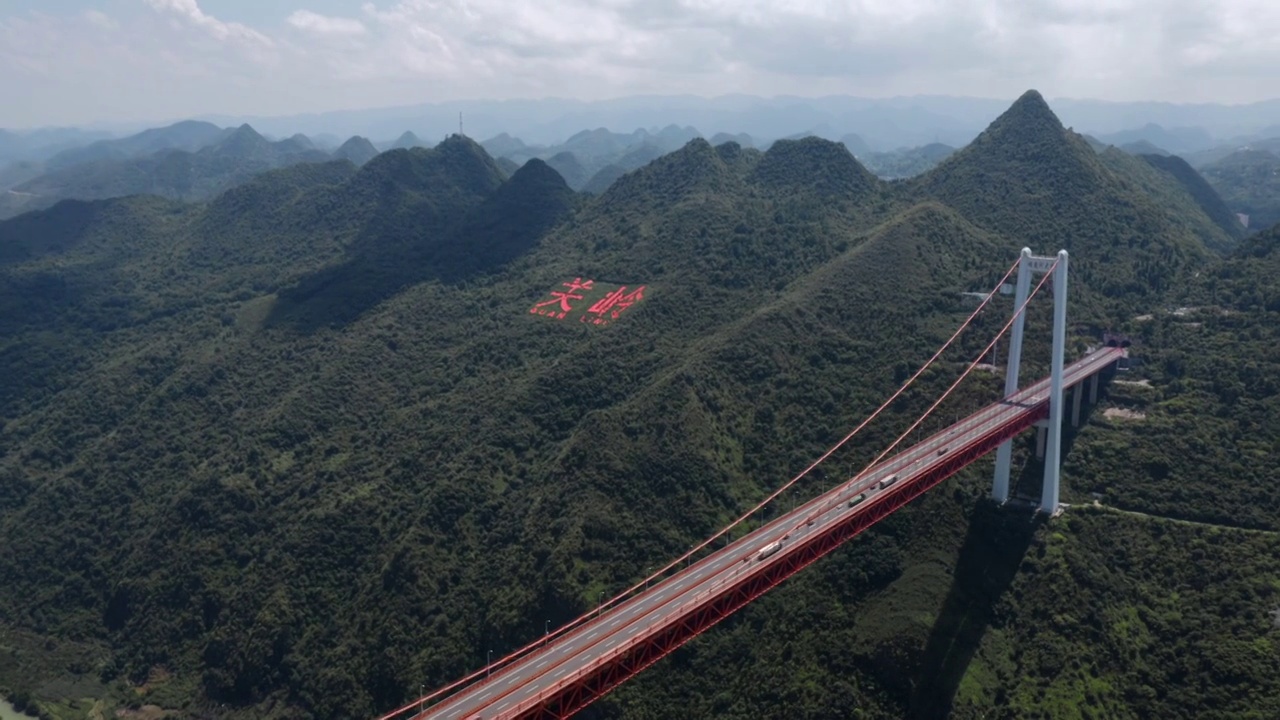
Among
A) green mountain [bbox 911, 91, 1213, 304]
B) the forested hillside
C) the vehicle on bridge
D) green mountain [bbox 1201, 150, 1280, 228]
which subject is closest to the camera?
the vehicle on bridge

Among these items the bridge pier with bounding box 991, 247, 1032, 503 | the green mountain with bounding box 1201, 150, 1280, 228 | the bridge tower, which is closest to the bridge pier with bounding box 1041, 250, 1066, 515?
the bridge tower

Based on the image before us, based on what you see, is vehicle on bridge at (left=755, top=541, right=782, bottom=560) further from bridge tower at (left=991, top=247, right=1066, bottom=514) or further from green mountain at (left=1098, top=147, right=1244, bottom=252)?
green mountain at (left=1098, top=147, right=1244, bottom=252)

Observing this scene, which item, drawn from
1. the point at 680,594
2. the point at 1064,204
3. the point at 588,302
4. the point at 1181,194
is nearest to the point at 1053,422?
the point at 680,594

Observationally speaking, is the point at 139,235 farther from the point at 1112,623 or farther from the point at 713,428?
the point at 1112,623

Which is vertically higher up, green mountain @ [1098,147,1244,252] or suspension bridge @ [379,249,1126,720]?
green mountain @ [1098,147,1244,252]

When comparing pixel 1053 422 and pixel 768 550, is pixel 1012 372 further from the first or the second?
pixel 768 550

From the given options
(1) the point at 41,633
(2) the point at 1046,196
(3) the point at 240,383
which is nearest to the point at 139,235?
(3) the point at 240,383

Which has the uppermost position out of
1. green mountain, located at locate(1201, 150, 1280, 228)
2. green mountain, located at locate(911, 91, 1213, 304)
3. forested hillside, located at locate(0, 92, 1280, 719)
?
green mountain, located at locate(911, 91, 1213, 304)

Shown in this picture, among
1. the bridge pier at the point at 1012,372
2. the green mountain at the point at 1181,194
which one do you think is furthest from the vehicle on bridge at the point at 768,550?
the green mountain at the point at 1181,194
